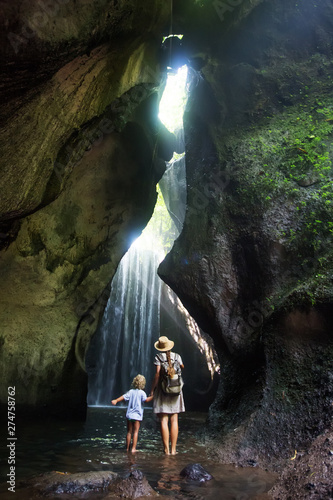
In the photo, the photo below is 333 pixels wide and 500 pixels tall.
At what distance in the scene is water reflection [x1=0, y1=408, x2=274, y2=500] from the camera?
3.34 meters

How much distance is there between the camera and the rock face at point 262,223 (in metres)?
5.25

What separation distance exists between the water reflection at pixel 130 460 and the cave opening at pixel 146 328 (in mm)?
7277

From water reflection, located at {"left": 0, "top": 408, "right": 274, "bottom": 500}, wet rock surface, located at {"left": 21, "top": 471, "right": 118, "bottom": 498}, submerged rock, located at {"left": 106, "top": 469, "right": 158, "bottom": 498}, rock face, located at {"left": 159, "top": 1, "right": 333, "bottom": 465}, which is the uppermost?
rock face, located at {"left": 159, "top": 1, "right": 333, "bottom": 465}

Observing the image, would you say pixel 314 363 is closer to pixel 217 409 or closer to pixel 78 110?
pixel 217 409

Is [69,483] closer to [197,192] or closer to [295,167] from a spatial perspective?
[295,167]

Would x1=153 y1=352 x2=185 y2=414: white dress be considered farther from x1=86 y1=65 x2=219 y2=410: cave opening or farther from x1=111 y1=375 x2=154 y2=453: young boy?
x1=86 y1=65 x2=219 y2=410: cave opening

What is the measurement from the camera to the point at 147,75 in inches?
360

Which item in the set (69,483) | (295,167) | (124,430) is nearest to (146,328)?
(124,430)

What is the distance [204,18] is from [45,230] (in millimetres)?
7608

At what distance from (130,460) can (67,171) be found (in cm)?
506

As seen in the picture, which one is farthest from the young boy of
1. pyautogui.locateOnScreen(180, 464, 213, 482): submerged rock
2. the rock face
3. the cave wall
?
the cave wall

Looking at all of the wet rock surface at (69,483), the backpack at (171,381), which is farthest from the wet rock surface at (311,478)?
the backpack at (171,381)

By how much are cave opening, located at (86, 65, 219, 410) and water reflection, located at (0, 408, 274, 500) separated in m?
7.28

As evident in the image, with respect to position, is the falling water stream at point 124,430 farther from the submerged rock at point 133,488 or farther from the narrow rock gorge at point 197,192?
the narrow rock gorge at point 197,192
